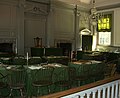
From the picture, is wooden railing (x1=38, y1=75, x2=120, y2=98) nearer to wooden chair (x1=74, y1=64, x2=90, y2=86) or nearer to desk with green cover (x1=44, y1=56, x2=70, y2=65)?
wooden chair (x1=74, y1=64, x2=90, y2=86)

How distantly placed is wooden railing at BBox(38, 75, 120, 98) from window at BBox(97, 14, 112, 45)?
10.3 m

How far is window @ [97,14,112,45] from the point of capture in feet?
42.6

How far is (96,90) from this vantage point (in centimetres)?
274

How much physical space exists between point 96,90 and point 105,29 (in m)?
11.0

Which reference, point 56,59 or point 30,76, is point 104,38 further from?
point 30,76

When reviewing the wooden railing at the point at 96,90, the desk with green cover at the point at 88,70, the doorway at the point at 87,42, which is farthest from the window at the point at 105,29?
the wooden railing at the point at 96,90

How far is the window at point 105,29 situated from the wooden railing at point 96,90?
10.3 metres

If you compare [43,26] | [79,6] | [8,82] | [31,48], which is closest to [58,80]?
[8,82]

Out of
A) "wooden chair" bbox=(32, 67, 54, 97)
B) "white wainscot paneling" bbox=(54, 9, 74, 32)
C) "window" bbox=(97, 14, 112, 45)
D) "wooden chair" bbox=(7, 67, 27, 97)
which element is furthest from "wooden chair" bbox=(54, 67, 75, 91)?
"window" bbox=(97, 14, 112, 45)

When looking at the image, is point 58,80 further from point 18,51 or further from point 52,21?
point 52,21

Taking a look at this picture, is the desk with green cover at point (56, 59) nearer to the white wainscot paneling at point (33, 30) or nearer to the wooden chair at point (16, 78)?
the wooden chair at point (16, 78)

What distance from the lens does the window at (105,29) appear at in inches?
511

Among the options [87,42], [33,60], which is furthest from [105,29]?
[33,60]

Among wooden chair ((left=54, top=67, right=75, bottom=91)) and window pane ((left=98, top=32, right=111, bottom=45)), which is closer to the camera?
wooden chair ((left=54, top=67, right=75, bottom=91))
